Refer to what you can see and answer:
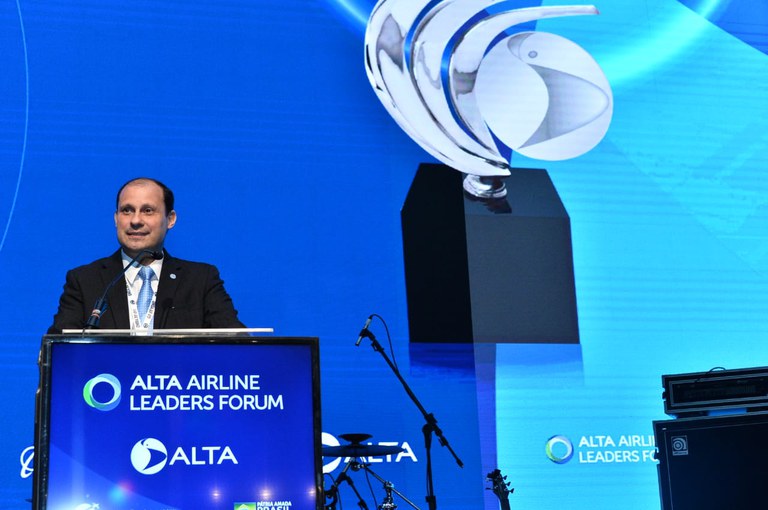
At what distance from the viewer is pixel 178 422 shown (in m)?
1.95

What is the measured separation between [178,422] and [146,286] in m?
1.11

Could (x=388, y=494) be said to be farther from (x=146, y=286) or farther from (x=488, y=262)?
(x=146, y=286)

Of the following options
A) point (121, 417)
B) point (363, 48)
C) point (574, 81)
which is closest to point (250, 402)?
point (121, 417)

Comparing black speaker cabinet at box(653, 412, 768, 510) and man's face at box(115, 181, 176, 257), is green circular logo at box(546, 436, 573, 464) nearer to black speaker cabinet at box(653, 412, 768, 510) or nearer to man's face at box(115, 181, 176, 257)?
black speaker cabinet at box(653, 412, 768, 510)

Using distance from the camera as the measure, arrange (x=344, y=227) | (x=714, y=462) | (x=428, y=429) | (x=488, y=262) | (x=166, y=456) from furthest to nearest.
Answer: (x=488, y=262) < (x=344, y=227) < (x=428, y=429) < (x=714, y=462) < (x=166, y=456)

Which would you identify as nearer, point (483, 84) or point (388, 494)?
point (388, 494)

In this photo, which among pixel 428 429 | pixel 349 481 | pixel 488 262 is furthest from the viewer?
pixel 488 262

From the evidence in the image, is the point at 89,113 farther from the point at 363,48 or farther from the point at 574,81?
the point at 574,81

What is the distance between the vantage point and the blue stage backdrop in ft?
14.0

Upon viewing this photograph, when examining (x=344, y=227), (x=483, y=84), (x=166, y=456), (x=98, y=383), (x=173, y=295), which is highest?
(x=483, y=84)

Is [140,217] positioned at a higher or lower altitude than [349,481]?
higher

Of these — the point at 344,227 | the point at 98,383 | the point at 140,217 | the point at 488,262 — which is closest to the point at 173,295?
the point at 140,217

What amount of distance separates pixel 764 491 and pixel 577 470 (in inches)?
40.4

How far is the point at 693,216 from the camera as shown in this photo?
4984 mm
